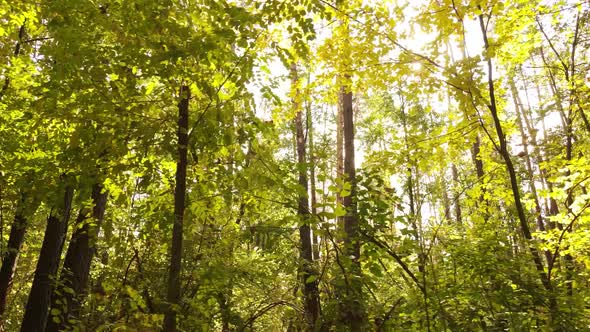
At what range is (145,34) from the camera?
2.33 metres

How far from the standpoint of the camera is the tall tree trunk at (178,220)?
2244 mm

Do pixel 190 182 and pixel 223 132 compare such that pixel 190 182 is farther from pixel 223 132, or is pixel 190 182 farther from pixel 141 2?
pixel 141 2

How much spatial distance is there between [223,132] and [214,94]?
0.78ft

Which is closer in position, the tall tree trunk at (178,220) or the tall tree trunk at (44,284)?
the tall tree trunk at (178,220)

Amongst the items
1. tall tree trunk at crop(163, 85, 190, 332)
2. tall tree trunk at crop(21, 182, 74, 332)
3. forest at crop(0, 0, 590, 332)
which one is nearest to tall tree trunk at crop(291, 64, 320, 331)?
forest at crop(0, 0, 590, 332)

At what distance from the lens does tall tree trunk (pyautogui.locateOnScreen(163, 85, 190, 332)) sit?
2.24 meters

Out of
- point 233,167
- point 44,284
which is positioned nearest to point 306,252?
point 44,284

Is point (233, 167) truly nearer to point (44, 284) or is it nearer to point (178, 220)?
point (178, 220)

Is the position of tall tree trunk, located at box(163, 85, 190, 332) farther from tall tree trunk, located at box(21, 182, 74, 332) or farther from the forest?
tall tree trunk, located at box(21, 182, 74, 332)

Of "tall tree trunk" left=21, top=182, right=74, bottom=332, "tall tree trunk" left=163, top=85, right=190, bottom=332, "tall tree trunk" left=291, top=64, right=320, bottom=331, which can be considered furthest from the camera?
"tall tree trunk" left=21, top=182, right=74, bottom=332

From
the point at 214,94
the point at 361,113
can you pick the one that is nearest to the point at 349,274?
the point at 214,94

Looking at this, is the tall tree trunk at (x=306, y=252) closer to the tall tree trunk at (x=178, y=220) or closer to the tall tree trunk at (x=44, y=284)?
the tall tree trunk at (x=178, y=220)

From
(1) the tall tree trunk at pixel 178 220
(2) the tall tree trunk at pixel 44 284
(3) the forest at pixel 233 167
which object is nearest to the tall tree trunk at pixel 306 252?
(3) the forest at pixel 233 167

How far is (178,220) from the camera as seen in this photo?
231cm
